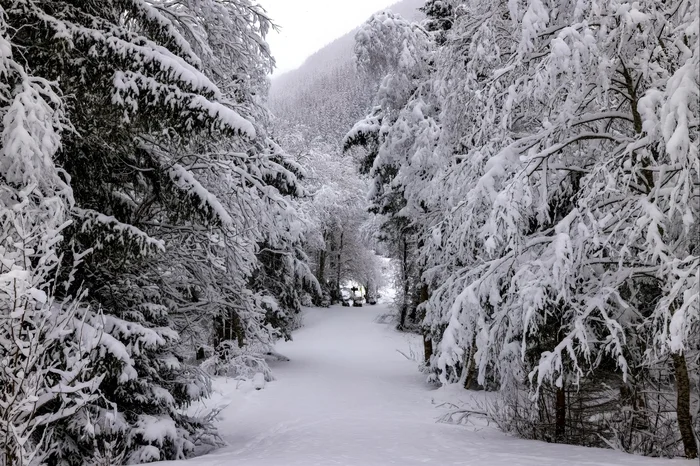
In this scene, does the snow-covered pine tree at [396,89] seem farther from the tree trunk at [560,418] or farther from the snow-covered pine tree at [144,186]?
the tree trunk at [560,418]

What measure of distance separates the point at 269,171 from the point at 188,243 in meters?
2.20

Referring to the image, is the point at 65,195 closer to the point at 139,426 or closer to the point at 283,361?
the point at 139,426

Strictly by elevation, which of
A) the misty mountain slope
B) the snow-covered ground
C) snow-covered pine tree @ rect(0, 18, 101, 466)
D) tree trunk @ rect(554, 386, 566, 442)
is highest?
the misty mountain slope

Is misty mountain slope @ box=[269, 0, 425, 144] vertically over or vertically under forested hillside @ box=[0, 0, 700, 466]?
over

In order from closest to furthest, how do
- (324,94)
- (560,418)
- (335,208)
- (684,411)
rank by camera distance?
(684,411) < (560,418) < (335,208) < (324,94)

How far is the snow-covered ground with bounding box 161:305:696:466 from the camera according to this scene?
571 cm

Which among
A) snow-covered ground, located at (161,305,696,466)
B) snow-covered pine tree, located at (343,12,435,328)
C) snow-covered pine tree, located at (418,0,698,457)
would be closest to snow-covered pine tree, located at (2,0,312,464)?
snow-covered ground, located at (161,305,696,466)

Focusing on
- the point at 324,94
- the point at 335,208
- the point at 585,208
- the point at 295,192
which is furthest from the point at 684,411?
the point at 324,94

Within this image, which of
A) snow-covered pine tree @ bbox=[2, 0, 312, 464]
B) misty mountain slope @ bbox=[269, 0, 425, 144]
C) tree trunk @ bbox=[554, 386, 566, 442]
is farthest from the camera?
misty mountain slope @ bbox=[269, 0, 425, 144]

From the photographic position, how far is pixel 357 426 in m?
9.02

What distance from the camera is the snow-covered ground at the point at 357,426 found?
5707 mm

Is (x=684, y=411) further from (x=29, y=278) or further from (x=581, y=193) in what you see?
(x=29, y=278)

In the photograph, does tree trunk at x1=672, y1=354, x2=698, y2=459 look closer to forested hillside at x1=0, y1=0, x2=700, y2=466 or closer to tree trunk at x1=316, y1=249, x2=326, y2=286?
forested hillside at x1=0, y1=0, x2=700, y2=466

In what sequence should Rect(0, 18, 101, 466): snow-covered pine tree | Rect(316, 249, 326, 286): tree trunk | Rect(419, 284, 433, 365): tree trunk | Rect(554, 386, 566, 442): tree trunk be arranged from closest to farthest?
1. Rect(0, 18, 101, 466): snow-covered pine tree
2. Rect(554, 386, 566, 442): tree trunk
3. Rect(419, 284, 433, 365): tree trunk
4. Rect(316, 249, 326, 286): tree trunk
